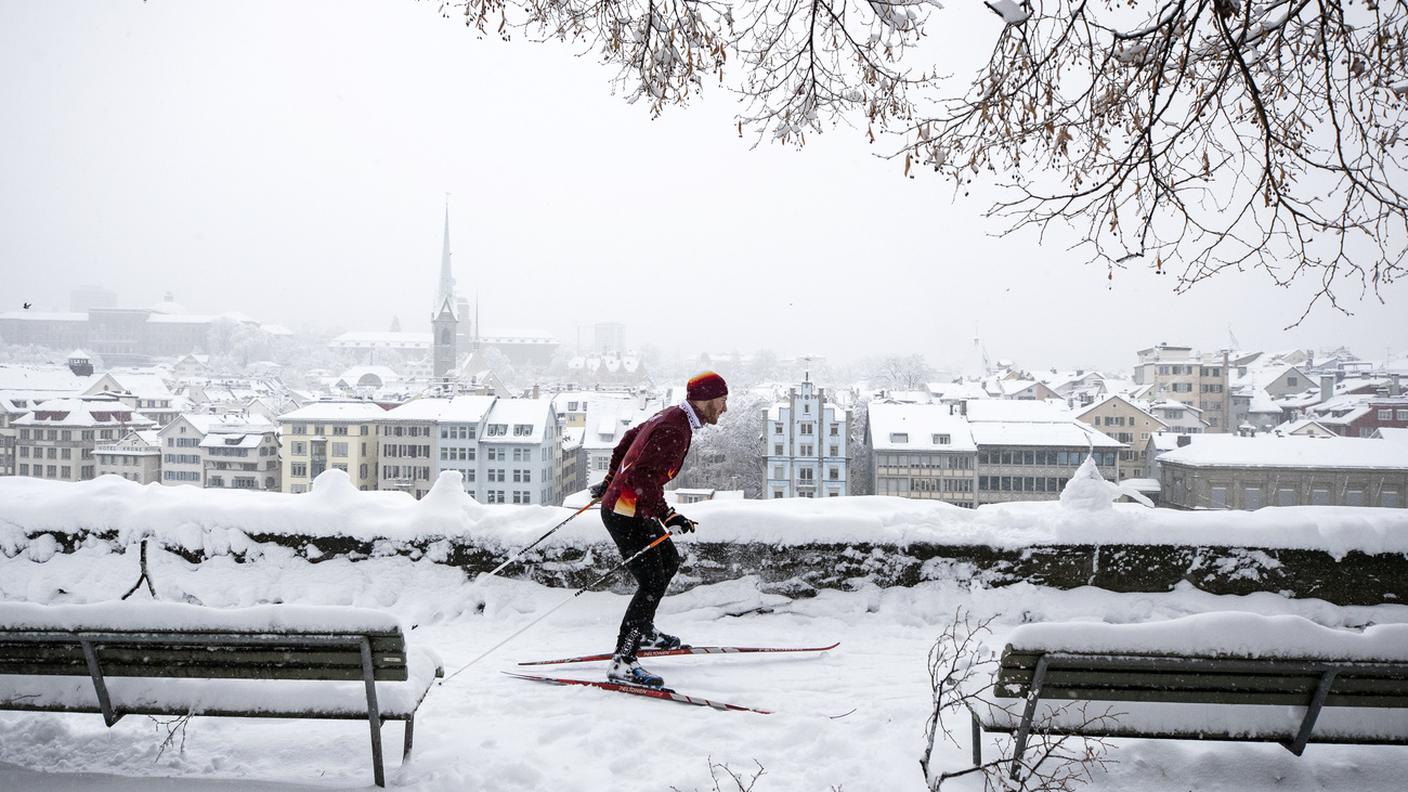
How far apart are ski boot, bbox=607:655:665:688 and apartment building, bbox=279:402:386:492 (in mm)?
15354

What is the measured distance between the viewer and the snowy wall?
5.08m

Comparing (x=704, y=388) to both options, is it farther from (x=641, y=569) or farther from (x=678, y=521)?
(x=641, y=569)

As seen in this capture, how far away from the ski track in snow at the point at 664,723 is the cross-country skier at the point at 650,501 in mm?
348

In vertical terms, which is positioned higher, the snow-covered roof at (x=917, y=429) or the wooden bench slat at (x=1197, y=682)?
the wooden bench slat at (x=1197, y=682)

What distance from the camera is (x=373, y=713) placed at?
8.48 ft

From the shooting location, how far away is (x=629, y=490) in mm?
3914

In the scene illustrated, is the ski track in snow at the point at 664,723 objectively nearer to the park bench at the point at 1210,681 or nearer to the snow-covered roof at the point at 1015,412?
the park bench at the point at 1210,681

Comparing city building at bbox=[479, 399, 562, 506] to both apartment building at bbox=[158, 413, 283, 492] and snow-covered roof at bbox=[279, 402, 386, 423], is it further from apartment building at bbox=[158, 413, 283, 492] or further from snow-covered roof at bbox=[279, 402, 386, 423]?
apartment building at bbox=[158, 413, 283, 492]

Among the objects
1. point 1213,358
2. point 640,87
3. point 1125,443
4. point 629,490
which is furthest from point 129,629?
point 1213,358

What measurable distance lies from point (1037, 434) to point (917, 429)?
11.4ft

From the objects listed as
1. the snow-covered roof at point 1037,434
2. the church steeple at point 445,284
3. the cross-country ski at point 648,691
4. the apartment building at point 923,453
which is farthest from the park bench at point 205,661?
the church steeple at point 445,284

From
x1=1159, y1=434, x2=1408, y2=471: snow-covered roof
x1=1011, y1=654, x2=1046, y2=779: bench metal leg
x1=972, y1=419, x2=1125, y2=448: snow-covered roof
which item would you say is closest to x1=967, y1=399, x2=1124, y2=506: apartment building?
x1=972, y1=419, x2=1125, y2=448: snow-covered roof

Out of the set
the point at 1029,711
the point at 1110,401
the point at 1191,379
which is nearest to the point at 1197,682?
the point at 1029,711

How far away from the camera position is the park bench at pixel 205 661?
8.19ft
